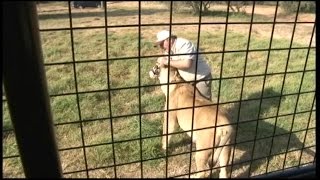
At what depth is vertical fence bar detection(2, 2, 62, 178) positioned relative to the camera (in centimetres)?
106

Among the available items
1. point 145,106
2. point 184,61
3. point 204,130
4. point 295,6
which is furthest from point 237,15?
point 204,130

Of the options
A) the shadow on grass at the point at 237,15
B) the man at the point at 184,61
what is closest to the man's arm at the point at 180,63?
the man at the point at 184,61

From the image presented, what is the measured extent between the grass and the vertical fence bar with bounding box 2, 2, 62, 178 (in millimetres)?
525

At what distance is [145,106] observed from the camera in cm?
535

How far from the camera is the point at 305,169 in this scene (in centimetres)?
151

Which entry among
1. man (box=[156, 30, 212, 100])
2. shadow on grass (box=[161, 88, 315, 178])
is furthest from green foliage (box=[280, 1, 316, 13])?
man (box=[156, 30, 212, 100])

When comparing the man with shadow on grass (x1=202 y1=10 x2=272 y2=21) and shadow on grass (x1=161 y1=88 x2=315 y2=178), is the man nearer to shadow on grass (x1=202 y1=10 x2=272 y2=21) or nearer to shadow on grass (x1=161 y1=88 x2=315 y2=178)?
shadow on grass (x1=161 y1=88 x2=315 y2=178)

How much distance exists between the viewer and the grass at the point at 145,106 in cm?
380

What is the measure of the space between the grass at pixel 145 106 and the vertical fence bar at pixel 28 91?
0.53 m

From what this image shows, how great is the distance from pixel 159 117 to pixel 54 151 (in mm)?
→ 3634

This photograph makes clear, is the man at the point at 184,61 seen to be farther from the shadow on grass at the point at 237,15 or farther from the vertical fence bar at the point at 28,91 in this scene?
the shadow on grass at the point at 237,15

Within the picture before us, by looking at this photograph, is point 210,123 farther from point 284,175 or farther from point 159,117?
point 284,175

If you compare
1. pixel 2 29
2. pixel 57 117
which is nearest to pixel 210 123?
pixel 57 117

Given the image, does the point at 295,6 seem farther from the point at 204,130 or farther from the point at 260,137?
the point at 204,130
